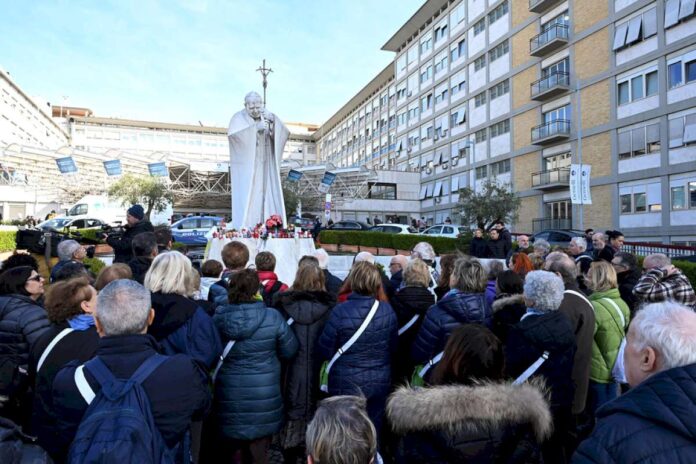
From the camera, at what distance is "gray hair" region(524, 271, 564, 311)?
11.4 feet

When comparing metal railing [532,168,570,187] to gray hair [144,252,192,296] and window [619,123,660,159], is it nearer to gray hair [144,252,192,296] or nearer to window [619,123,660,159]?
window [619,123,660,159]

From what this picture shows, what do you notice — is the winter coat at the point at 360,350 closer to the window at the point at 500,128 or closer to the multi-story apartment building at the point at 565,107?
the multi-story apartment building at the point at 565,107

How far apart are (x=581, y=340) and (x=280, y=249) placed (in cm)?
782

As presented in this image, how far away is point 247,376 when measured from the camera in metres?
3.44

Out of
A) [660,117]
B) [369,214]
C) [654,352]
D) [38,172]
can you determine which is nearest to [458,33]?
[369,214]

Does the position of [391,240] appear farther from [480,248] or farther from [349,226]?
[480,248]

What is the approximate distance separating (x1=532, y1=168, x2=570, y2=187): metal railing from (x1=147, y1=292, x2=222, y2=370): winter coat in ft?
102

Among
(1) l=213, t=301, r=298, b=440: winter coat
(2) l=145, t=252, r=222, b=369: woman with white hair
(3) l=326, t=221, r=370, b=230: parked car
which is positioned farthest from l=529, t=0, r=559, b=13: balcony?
(2) l=145, t=252, r=222, b=369: woman with white hair

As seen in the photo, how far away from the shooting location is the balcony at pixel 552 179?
30.7m

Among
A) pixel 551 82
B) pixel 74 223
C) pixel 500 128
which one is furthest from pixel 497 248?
pixel 500 128

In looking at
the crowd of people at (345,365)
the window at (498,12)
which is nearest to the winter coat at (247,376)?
the crowd of people at (345,365)

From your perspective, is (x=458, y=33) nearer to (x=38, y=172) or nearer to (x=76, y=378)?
(x=38, y=172)

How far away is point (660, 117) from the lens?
25.0 metres

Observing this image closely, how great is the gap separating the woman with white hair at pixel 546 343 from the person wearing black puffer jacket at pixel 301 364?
147 centimetres
